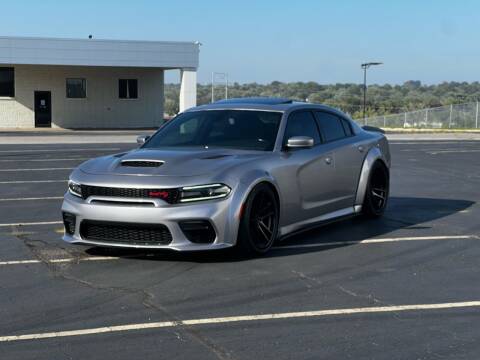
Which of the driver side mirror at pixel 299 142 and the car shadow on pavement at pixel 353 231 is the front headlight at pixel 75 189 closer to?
the car shadow on pavement at pixel 353 231

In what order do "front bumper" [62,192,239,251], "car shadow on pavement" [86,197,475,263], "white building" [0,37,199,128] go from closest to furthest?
"front bumper" [62,192,239,251]
"car shadow on pavement" [86,197,475,263]
"white building" [0,37,199,128]

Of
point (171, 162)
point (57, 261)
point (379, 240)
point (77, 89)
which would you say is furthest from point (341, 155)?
point (77, 89)

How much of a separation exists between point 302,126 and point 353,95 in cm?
9290

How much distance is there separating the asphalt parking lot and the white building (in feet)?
101

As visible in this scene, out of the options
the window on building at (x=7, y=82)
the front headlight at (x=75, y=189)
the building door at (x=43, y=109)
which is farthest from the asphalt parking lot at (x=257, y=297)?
the building door at (x=43, y=109)

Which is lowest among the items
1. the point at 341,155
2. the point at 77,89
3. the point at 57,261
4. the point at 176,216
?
the point at 57,261

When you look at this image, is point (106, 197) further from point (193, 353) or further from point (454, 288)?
point (454, 288)

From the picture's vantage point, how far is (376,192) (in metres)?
9.42

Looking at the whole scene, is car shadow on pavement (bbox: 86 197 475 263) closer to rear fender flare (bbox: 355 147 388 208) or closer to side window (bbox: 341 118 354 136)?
rear fender flare (bbox: 355 147 388 208)

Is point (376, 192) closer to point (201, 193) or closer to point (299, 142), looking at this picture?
point (299, 142)

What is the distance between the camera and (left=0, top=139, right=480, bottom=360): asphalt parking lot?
4512mm

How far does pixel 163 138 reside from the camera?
809 cm

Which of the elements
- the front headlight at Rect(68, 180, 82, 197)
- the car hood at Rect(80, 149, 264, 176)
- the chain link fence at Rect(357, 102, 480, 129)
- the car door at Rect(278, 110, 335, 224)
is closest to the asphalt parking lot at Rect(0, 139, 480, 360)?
the car door at Rect(278, 110, 335, 224)

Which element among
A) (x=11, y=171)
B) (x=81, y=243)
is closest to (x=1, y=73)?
(x=11, y=171)
